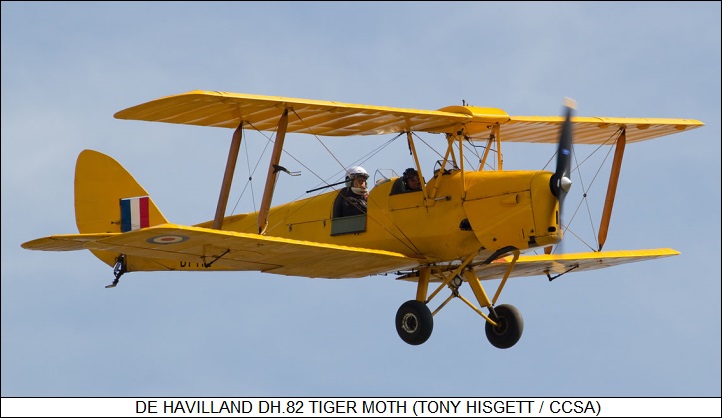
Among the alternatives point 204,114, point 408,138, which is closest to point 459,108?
point 408,138

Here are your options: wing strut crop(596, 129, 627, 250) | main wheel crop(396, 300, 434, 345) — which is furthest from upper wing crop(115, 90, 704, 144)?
main wheel crop(396, 300, 434, 345)

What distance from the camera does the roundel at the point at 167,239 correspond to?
1628 centimetres

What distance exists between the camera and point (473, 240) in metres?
18.0

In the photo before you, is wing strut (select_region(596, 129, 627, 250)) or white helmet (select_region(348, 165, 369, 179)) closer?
white helmet (select_region(348, 165, 369, 179))

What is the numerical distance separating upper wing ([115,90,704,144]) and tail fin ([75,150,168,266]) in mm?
3223

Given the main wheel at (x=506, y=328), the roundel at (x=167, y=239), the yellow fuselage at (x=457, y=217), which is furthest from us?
the main wheel at (x=506, y=328)

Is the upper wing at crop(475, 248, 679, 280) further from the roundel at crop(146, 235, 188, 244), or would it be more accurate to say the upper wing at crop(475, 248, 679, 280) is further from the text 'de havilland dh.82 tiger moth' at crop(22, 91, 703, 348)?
the roundel at crop(146, 235, 188, 244)

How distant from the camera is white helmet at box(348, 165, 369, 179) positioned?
19172mm

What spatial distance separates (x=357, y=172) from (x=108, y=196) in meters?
4.32

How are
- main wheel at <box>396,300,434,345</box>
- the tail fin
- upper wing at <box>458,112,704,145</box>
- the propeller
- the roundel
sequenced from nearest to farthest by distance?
the roundel → the propeller → main wheel at <box>396,300,434,345</box> → upper wing at <box>458,112,704,145</box> → the tail fin

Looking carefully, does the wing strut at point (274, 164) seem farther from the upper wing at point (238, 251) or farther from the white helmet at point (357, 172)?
the white helmet at point (357, 172)

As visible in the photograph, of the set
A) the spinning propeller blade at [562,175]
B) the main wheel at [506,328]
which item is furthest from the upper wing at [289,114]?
the main wheel at [506,328]

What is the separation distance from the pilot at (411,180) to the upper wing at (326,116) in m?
0.58

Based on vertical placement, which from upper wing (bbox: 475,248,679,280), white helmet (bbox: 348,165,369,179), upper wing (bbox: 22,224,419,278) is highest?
white helmet (bbox: 348,165,369,179)
